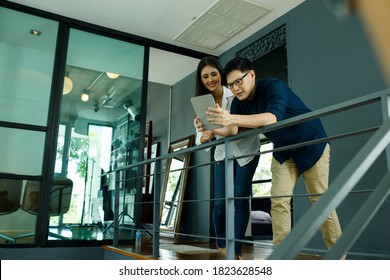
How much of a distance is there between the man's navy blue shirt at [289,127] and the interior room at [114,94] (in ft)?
3.39

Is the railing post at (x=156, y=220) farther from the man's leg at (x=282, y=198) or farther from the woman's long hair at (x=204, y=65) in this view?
the man's leg at (x=282, y=198)

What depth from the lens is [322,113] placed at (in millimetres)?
1313

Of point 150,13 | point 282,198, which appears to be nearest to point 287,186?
point 282,198

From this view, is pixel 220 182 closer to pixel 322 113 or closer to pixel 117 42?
pixel 322 113

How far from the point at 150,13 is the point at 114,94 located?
92cm

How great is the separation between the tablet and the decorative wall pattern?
202 centimetres

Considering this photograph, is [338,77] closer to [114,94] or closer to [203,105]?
[203,105]

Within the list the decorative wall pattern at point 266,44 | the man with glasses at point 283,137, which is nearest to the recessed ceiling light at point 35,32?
the decorative wall pattern at point 266,44

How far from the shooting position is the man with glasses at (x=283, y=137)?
1627 mm

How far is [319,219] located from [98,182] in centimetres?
328

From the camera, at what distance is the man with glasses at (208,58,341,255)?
5.34 feet

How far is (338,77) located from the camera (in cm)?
291

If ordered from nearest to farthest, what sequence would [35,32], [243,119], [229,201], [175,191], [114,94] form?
[243,119] → [229,201] → [35,32] → [114,94] → [175,191]
